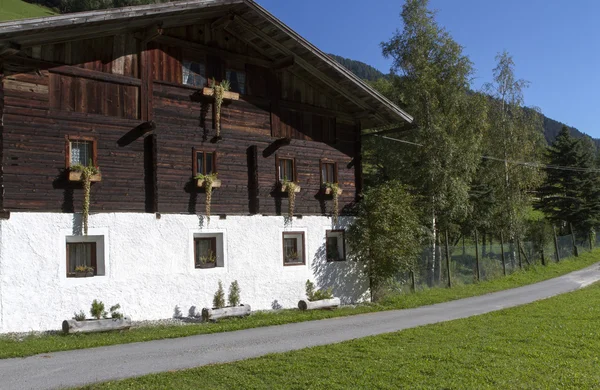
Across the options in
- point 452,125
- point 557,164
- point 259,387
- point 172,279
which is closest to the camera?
point 259,387

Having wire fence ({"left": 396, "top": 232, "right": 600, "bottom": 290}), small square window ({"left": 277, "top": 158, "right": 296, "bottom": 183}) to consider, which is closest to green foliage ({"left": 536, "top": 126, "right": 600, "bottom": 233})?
wire fence ({"left": 396, "top": 232, "right": 600, "bottom": 290})

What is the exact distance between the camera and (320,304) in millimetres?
18688

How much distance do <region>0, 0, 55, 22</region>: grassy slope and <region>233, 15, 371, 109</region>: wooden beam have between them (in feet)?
170

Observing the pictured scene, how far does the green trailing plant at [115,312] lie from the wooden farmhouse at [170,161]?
1.41ft

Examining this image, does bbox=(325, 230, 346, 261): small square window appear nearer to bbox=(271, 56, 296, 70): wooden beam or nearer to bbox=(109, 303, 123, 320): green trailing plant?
bbox=(271, 56, 296, 70): wooden beam

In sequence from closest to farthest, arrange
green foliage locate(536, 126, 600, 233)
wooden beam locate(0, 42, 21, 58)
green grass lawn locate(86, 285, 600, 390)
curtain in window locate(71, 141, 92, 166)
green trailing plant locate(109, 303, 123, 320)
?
green grass lawn locate(86, 285, 600, 390) < wooden beam locate(0, 42, 21, 58) < green trailing plant locate(109, 303, 123, 320) < curtain in window locate(71, 141, 92, 166) < green foliage locate(536, 126, 600, 233)

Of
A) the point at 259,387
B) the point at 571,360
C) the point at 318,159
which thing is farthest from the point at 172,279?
the point at 571,360

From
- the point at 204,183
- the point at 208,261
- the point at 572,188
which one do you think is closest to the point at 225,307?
the point at 208,261

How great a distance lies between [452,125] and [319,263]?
10025 millimetres

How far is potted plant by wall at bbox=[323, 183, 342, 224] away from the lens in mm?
20734

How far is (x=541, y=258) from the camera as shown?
1340 inches

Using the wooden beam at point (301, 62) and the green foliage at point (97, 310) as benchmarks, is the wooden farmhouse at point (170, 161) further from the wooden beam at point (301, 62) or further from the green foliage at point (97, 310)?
the green foliage at point (97, 310)

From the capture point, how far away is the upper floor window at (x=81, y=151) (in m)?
15.3

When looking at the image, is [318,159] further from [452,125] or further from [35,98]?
[35,98]
